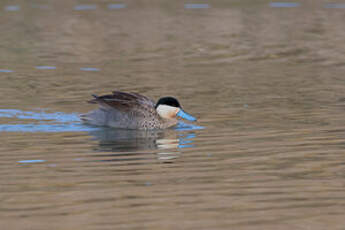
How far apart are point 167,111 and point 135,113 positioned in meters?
0.50

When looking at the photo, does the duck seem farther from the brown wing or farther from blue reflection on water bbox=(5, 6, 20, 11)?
blue reflection on water bbox=(5, 6, 20, 11)

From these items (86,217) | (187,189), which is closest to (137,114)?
(187,189)

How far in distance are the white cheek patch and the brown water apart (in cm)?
34

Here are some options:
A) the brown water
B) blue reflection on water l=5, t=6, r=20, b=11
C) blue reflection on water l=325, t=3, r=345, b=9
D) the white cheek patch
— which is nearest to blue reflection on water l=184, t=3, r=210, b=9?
blue reflection on water l=325, t=3, r=345, b=9

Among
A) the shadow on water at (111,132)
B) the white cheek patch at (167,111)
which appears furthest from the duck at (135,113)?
the shadow on water at (111,132)

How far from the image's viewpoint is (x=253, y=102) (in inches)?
581

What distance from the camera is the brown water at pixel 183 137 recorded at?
7332mm

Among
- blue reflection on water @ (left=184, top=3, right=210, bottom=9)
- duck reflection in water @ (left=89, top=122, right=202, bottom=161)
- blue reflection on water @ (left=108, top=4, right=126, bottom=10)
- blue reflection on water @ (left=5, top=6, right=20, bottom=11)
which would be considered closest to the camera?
duck reflection in water @ (left=89, top=122, right=202, bottom=161)

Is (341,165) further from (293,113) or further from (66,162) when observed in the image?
Answer: (293,113)

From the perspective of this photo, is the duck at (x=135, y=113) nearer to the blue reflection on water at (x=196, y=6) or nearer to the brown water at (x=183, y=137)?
the brown water at (x=183, y=137)

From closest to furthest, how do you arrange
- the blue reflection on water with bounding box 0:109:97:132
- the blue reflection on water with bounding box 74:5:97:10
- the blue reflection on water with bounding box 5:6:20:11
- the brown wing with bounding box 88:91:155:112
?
the blue reflection on water with bounding box 0:109:97:132
the brown wing with bounding box 88:91:155:112
the blue reflection on water with bounding box 5:6:20:11
the blue reflection on water with bounding box 74:5:97:10

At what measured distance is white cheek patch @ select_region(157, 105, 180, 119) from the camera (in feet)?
40.5

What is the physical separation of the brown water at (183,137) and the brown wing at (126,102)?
1.42ft

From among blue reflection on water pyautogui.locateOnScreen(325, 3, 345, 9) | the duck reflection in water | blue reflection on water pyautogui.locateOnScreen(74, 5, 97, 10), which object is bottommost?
the duck reflection in water
